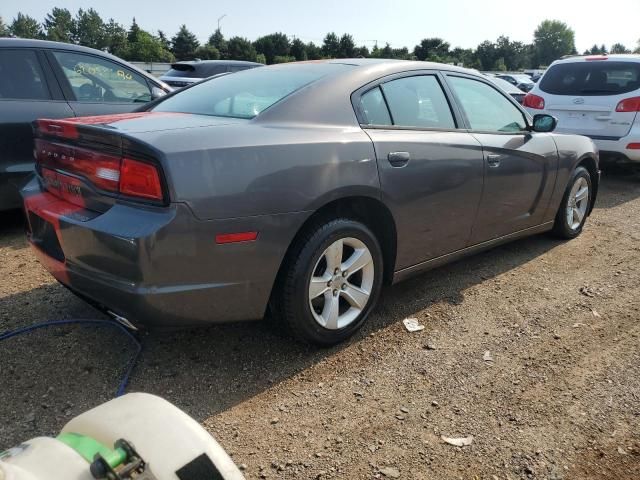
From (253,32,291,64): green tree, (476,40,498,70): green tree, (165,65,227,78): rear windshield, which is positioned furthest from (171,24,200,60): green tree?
(165,65,227,78): rear windshield

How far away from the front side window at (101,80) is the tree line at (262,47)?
49745mm

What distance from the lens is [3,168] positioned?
14.1 feet

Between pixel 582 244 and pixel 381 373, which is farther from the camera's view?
pixel 582 244

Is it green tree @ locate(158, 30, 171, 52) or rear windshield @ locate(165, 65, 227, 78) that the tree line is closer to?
green tree @ locate(158, 30, 171, 52)

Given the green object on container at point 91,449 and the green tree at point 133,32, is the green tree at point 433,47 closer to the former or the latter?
the green tree at point 133,32

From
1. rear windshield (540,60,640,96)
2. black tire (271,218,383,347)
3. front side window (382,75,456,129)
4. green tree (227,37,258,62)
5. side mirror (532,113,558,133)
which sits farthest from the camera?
green tree (227,37,258,62)

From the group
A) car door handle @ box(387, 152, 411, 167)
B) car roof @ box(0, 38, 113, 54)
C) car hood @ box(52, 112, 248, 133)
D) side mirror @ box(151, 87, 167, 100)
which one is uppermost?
car roof @ box(0, 38, 113, 54)

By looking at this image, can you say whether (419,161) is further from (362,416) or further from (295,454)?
(295,454)

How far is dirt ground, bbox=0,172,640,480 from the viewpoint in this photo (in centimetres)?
216

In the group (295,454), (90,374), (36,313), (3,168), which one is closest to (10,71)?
(3,168)

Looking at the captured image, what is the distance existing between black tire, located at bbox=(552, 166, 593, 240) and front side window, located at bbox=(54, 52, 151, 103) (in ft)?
12.9

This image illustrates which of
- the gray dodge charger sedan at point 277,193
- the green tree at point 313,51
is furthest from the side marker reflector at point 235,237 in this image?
the green tree at point 313,51

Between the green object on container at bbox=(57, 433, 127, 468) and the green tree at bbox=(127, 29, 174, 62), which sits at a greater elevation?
the green tree at bbox=(127, 29, 174, 62)

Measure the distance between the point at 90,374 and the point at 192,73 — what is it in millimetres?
9271
